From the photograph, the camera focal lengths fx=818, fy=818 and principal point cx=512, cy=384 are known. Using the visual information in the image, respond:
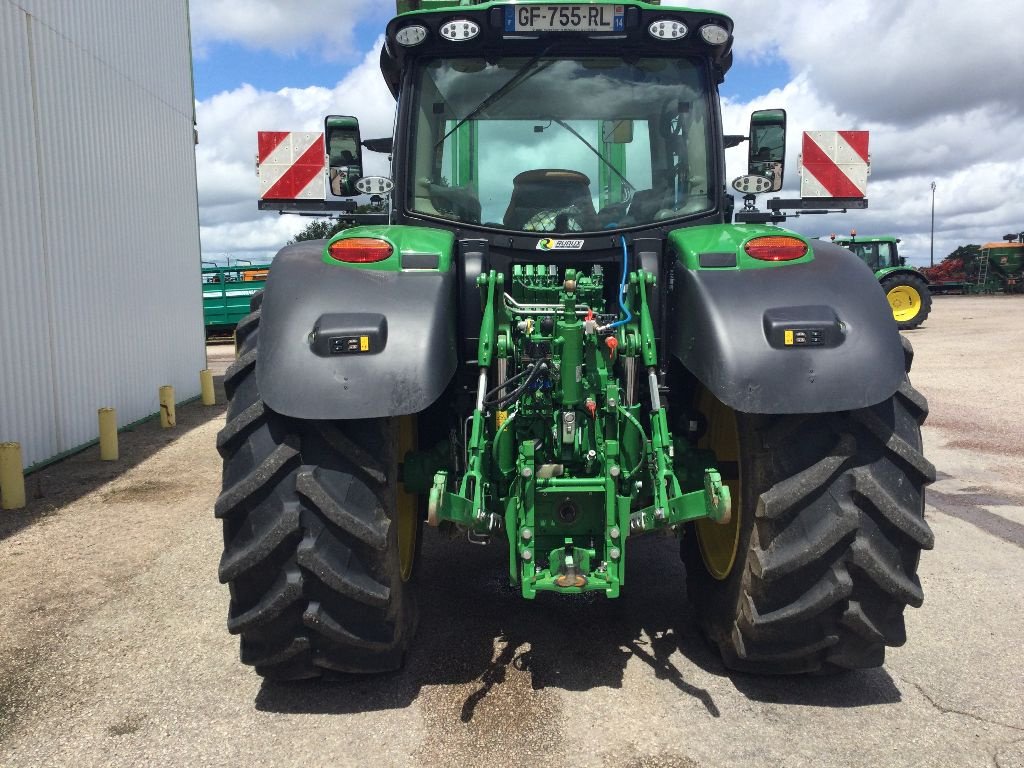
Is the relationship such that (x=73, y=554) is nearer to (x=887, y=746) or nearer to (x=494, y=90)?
(x=494, y=90)

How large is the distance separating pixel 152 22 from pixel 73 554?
847cm

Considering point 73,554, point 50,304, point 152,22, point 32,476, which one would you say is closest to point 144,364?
point 50,304

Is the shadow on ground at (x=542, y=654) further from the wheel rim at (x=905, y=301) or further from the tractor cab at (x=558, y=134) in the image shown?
the wheel rim at (x=905, y=301)

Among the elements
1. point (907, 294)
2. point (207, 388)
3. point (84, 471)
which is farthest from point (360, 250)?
point (907, 294)

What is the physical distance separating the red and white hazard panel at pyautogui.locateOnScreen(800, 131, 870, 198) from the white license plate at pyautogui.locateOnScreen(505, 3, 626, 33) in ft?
6.59

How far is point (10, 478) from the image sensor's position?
5.86 meters

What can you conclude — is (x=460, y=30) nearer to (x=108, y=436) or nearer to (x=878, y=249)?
(x=108, y=436)

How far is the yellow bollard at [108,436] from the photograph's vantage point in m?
7.55

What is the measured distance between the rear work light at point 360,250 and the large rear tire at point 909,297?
61.8 ft

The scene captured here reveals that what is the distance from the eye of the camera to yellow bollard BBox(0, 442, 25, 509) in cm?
585

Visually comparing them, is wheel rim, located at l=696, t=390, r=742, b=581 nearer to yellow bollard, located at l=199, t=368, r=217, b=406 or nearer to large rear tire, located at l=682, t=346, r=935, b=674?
large rear tire, located at l=682, t=346, r=935, b=674

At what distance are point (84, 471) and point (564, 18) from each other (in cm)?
591

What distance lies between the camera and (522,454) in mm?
2779

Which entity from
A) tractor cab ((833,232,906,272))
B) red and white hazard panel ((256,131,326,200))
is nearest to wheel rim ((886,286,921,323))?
tractor cab ((833,232,906,272))
